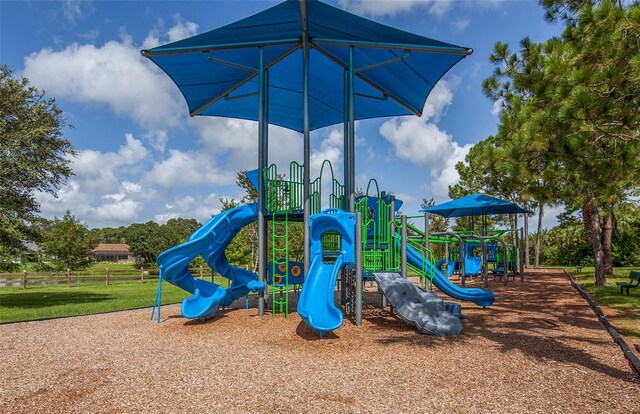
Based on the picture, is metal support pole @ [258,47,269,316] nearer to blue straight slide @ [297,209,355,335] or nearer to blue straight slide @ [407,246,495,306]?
blue straight slide @ [297,209,355,335]

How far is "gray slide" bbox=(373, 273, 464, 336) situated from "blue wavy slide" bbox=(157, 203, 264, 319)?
2.90 m

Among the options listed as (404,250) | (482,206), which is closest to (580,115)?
(404,250)

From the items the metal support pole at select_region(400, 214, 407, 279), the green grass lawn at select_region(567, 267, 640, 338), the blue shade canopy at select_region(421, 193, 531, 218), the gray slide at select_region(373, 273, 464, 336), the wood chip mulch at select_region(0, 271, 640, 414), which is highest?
the blue shade canopy at select_region(421, 193, 531, 218)

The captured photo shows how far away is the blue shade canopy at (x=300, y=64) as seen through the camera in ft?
28.4

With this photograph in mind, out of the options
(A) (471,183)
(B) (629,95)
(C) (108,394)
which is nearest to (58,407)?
(C) (108,394)

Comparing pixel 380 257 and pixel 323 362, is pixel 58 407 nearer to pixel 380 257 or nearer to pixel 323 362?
pixel 323 362

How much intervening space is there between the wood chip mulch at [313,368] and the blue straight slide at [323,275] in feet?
1.27

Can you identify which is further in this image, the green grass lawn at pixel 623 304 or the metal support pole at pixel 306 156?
the metal support pole at pixel 306 156

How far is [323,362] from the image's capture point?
5867mm

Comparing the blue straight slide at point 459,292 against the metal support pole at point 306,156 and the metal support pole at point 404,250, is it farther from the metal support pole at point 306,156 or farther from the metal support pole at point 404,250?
the metal support pole at point 306,156

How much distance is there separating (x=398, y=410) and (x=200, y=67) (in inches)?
360

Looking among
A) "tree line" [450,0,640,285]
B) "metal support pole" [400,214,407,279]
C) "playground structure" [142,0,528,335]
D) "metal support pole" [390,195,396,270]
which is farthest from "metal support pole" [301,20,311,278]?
"tree line" [450,0,640,285]

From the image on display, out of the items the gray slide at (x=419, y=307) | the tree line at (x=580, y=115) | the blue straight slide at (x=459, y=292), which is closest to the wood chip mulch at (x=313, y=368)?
the gray slide at (x=419, y=307)

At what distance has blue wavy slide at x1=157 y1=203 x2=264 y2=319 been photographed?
8766mm
